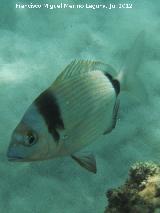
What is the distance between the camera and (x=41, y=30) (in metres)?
6.47

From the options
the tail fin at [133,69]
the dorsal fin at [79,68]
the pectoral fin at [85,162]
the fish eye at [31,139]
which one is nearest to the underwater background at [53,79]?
the tail fin at [133,69]

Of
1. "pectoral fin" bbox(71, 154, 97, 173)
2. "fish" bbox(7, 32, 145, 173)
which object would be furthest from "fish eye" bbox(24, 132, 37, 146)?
Answer: "pectoral fin" bbox(71, 154, 97, 173)

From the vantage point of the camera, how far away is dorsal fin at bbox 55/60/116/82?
1.99m

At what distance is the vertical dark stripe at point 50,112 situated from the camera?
189 centimetres

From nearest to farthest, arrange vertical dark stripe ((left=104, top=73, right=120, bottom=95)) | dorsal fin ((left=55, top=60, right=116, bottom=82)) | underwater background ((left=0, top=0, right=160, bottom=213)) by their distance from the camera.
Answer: dorsal fin ((left=55, top=60, right=116, bottom=82)) < vertical dark stripe ((left=104, top=73, right=120, bottom=95)) < underwater background ((left=0, top=0, right=160, bottom=213))

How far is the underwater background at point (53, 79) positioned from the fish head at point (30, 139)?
72 cm

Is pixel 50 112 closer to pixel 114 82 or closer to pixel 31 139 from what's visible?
pixel 31 139

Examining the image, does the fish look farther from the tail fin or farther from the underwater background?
the underwater background

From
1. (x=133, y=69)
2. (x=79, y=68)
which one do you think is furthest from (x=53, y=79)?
(x=79, y=68)

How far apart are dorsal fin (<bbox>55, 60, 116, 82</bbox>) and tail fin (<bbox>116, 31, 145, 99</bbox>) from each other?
0.12 m

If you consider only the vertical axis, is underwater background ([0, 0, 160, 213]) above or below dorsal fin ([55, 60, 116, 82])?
below

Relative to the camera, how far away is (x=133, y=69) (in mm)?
2256

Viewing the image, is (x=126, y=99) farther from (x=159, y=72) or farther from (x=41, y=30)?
(x=41, y=30)

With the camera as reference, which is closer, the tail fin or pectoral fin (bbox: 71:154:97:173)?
pectoral fin (bbox: 71:154:97:173)
